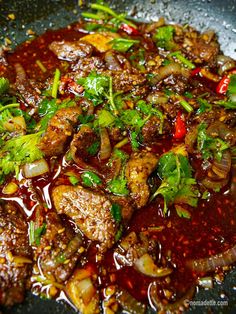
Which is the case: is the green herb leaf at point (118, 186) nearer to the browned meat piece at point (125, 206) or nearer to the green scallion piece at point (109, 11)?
the browned meat piece at point (125, 206)

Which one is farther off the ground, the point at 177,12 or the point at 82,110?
the point at 177,12

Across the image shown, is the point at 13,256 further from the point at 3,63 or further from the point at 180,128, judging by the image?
the point at 3,63

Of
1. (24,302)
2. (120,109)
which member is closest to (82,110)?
(120,109)

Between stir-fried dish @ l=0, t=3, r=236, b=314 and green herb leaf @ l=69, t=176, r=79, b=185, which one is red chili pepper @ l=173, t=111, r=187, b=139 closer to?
stir-fried dish @ l=0, t=3, r=236, b=314

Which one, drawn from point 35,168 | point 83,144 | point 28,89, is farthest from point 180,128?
point 28,89

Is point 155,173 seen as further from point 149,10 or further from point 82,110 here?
point 149,10

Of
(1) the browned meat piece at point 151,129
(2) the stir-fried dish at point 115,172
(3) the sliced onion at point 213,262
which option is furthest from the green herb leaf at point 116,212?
(1) the browned meat piece at point 151,129

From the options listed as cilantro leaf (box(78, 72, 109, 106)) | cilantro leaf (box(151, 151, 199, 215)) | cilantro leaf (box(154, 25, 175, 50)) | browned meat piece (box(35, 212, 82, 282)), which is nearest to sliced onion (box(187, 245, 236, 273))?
cilantro leaf (box(151, 151, 199, 215))
